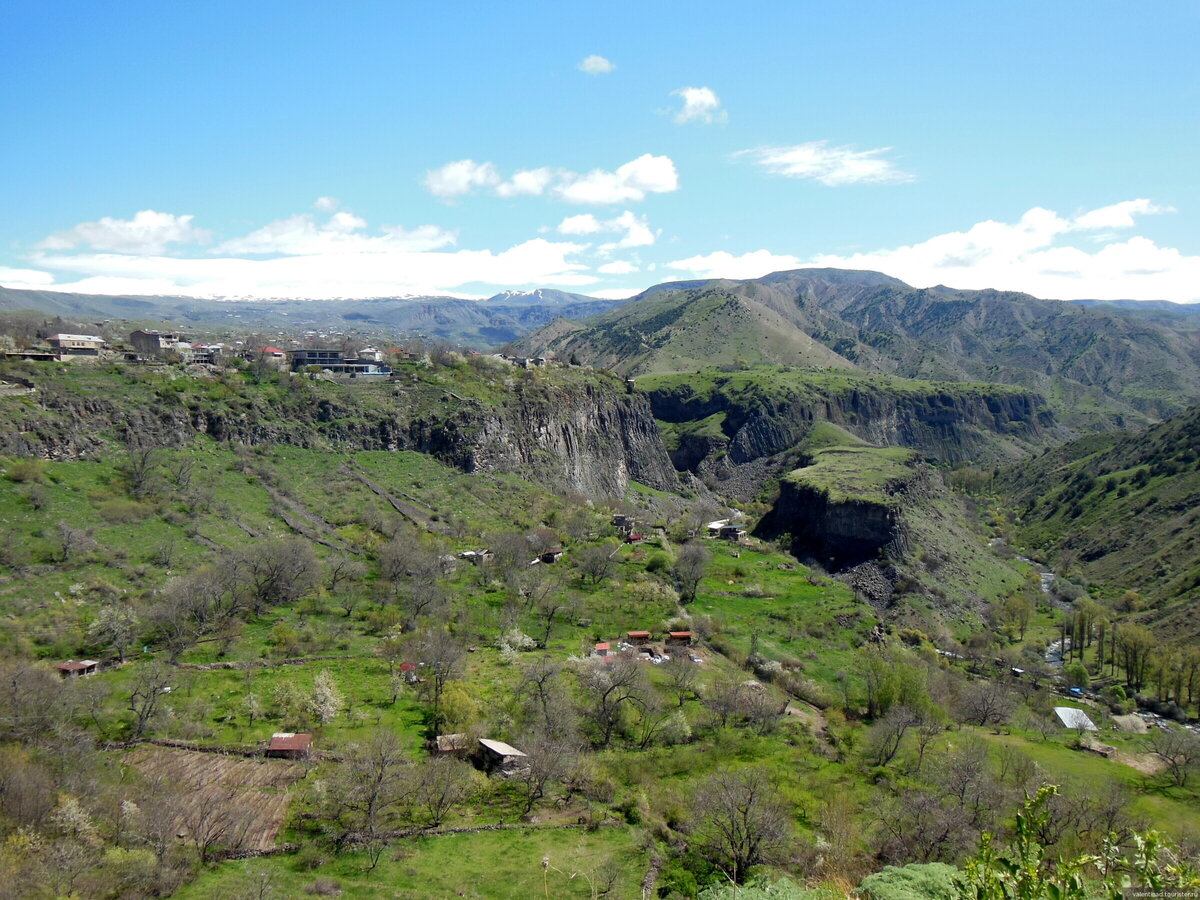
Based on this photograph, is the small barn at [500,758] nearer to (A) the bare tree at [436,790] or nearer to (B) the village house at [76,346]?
(A) the bare tree at [436,790]

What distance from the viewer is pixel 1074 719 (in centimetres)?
5144

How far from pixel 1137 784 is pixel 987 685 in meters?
15.3

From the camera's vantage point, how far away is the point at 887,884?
1964 cm

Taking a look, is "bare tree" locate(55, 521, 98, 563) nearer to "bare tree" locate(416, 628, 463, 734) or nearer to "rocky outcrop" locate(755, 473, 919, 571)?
"bare tree" locate(416, 628, 463, 734)

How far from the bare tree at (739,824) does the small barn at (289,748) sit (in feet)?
55.1

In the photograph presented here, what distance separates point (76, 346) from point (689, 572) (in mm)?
83233

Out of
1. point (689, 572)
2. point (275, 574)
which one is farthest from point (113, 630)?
point (689, 572)

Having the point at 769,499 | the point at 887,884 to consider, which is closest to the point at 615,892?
the point at 887,884

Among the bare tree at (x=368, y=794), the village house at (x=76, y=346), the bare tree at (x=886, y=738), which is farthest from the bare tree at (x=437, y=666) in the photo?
the village house at (x=76, y=346)

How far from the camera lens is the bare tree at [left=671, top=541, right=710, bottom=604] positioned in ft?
216

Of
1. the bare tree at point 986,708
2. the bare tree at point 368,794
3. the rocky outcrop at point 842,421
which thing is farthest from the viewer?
the rocky outcrop at point 842,421

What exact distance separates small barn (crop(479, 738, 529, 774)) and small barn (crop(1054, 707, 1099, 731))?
139ft

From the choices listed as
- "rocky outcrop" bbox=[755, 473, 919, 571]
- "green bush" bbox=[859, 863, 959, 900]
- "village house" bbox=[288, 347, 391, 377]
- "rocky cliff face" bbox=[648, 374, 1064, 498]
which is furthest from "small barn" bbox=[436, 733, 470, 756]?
"rocky cliff face" bbox=[648, 374, 1064, 498]

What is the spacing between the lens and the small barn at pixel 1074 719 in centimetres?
5028
